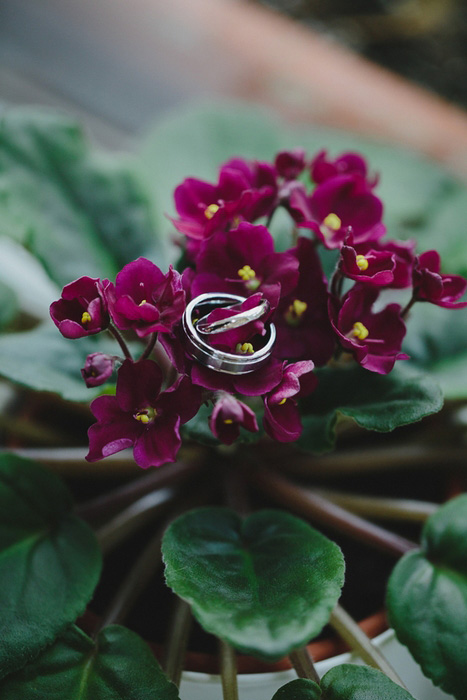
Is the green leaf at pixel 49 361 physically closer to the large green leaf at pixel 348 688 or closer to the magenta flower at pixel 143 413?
the magenta flower at pixel 143 413

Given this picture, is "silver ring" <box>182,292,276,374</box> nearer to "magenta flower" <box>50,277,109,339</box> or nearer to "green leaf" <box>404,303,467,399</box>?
"magenta flower" <box>50,277,109,339</box>

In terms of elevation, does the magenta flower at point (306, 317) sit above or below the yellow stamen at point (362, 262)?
below

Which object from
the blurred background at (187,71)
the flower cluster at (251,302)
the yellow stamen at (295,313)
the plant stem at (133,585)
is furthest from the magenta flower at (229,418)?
the blurred background at (187,71)

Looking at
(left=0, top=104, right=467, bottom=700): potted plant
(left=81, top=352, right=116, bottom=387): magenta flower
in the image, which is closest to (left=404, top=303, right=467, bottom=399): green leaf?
(left=0, top=104, right=467, bottom=700): potted plant

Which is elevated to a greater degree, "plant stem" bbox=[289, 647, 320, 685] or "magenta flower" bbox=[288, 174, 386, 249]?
"magenta flower" bbox=[288, 174, 386, 249]

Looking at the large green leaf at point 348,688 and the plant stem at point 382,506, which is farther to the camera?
the plant stem at point 382,506
